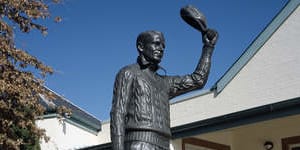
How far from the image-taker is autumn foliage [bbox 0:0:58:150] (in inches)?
447

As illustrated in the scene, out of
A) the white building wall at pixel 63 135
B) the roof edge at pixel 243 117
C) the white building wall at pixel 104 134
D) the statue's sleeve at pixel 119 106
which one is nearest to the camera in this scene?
the statue's sleeve at pixel 119 106

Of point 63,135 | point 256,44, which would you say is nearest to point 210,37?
point 256,44

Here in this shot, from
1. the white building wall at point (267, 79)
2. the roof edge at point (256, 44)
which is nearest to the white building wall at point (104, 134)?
the white building wall at point (267, 79)

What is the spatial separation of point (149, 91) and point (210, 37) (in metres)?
0.61

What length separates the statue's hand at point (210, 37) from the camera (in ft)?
13.1

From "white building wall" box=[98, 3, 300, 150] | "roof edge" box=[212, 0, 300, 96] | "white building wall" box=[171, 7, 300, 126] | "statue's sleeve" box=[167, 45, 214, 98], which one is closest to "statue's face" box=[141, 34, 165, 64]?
"statue's sleeve" box=[167, 45, 214, 98]

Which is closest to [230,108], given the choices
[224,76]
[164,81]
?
[224,76]

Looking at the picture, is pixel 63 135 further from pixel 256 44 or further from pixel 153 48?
pixel 153 48

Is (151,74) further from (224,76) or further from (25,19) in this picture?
(224,76)

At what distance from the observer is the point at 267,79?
45.1ft

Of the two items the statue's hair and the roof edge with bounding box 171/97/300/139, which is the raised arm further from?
the roof edge with bounding box 171/97/300/139

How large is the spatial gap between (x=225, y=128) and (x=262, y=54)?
3.15 meters

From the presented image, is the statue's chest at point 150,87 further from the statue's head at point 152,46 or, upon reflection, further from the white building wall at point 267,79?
the white building wall at point 267,79

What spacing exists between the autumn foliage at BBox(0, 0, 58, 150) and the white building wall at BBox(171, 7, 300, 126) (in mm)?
4715
